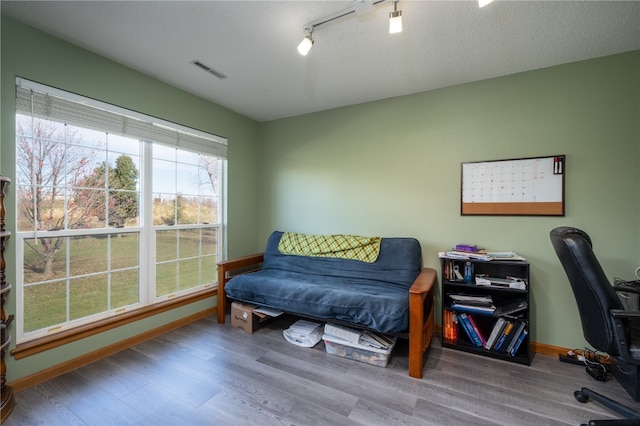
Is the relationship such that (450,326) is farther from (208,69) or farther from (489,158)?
(208,69)

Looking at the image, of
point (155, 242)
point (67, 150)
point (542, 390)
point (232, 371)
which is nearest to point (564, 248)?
point (542, 390)

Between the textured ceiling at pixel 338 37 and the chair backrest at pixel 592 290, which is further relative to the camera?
the textured ceiling at pixel 338 37

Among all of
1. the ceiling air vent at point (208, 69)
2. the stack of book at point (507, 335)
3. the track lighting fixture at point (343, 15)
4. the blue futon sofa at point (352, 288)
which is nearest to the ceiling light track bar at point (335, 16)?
the track lighting fixture at point (343, 15)

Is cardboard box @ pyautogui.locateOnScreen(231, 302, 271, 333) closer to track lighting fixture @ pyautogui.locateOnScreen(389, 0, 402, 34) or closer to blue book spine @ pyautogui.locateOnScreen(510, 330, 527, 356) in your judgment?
blue book spine @ pyautogui.locateOnScreen(510, 330, 527, 356)

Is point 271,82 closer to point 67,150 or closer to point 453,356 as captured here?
point 67,150

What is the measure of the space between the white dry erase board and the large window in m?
2.84

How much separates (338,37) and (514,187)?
1962 mm

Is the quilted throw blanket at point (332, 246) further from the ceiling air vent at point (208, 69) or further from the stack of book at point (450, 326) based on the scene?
the ceiling air vent at point (208, 69)

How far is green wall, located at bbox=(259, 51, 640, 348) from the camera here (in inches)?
81.2

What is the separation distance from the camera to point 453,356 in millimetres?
2186

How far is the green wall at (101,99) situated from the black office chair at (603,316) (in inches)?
124

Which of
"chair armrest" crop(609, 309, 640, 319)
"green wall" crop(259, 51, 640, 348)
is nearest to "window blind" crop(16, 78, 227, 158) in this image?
"green wall" crop(259, 51, 640, 348)

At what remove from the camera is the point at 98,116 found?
212 centimetres

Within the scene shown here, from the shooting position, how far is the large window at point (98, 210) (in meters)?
1.86
